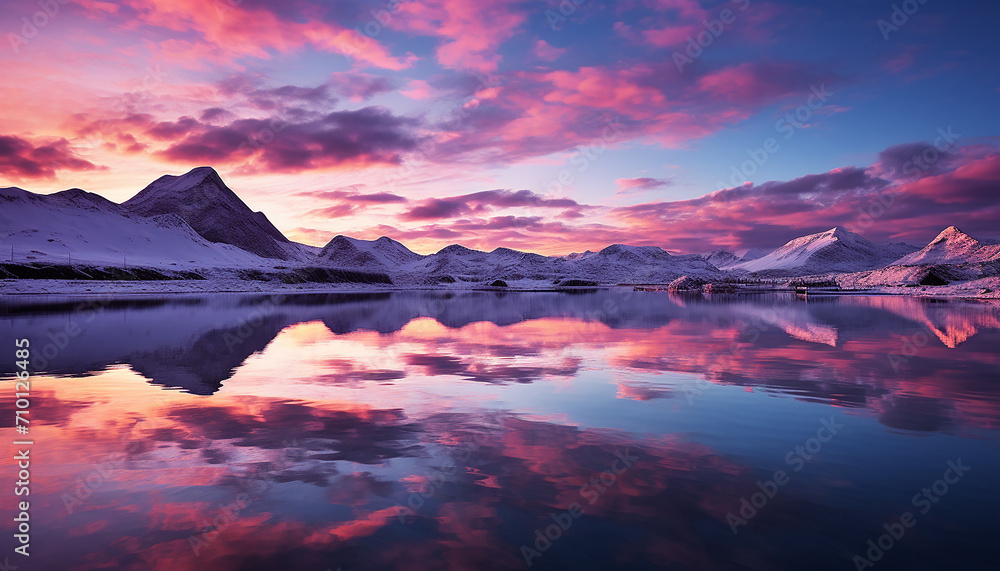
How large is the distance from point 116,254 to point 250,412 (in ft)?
473

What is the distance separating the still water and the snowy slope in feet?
378

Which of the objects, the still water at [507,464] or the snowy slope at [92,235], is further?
the snowy slope at [92,235]

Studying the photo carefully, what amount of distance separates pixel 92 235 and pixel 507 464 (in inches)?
6402

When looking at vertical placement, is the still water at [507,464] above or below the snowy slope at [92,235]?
below

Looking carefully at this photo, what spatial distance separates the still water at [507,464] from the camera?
5.21 m

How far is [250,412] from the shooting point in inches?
412

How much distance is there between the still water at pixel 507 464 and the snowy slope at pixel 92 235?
378ft

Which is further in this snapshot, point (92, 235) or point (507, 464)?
point (92, 235)

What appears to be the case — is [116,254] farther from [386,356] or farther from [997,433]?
[997,433]

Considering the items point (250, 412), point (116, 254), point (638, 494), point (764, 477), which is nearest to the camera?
point (638, 494)

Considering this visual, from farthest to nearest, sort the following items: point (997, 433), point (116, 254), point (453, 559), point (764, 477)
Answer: point (116, 254), point (997, 433), point (764, 477), point (453, 559)

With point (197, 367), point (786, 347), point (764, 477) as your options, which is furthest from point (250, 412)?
point (786, 347)

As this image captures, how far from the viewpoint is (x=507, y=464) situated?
295 inches

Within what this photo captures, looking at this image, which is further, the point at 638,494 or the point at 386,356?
the point at 386,356
